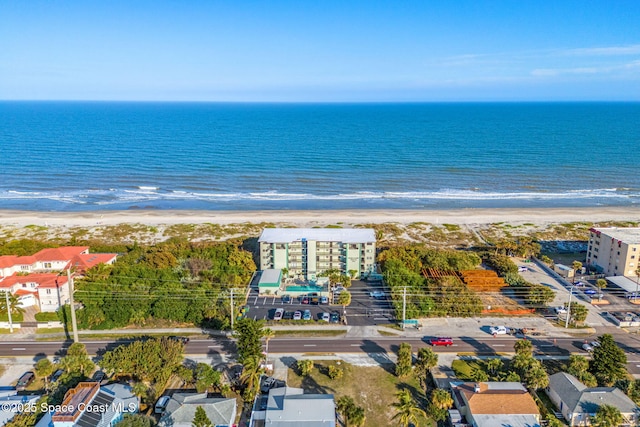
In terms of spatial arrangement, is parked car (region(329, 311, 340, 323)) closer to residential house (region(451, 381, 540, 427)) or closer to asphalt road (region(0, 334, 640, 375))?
asphalt road (region(0, 334, 640, 375))

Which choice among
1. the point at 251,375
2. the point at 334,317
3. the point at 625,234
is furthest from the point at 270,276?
the point at 625,234

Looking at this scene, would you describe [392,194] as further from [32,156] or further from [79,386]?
[32,156]

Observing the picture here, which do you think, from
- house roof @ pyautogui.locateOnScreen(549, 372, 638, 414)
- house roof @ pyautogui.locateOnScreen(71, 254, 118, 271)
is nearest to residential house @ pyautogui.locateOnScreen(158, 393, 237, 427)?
house roof @ pyautogui.locateOnScreen(549, 372, 638, 414)

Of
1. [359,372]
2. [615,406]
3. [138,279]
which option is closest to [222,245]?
[138,279]

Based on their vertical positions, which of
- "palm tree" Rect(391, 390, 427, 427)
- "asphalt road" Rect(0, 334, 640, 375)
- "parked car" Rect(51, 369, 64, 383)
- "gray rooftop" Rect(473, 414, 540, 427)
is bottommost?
"parked car" Rect(51, 369, 64, 383)

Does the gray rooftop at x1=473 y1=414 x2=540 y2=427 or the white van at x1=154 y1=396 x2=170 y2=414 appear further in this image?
the white van at x1=154 y1=396 x2=170 y2=414

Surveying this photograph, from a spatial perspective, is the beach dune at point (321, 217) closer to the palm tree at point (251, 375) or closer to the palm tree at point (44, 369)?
the palm tree at point (251, 375)

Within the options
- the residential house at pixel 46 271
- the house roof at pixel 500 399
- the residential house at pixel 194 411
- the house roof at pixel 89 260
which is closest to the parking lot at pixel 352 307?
the house roof at pixel 500 399
